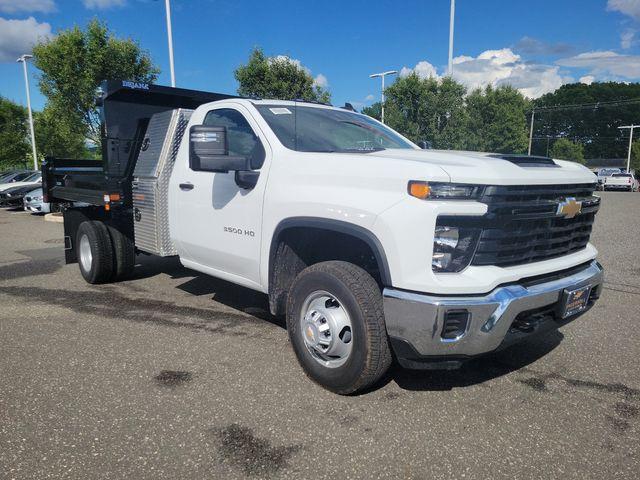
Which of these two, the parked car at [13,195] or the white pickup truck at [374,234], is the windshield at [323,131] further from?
the parked car at [13,195]

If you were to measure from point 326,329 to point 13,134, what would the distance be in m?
37.6

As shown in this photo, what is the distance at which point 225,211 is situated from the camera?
4.11m

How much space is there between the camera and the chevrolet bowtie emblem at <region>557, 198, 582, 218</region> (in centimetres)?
309

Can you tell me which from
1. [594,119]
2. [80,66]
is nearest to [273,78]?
[80,66]

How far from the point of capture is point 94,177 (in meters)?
5.93

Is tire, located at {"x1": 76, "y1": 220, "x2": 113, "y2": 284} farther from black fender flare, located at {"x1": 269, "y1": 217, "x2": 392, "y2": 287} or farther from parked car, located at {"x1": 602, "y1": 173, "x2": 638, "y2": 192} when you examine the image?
parked car, located at {"x1": 602, "y1": 173, "x2": 638, "y2": 192}

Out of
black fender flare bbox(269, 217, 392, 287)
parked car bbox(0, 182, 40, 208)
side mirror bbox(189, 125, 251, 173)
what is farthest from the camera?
parked car bbox(0, 182, 40, 208)

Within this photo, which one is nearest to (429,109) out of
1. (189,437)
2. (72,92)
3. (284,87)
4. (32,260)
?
(284,87)

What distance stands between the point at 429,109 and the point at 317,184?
1858 centimetres

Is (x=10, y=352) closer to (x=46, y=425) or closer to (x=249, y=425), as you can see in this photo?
(x=46, y=425)

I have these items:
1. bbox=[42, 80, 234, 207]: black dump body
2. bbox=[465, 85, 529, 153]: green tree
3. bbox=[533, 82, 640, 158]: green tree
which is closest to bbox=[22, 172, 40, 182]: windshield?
bbox=[42, 80, 234, 207]: black dump body

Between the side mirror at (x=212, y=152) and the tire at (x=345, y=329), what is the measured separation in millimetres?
987

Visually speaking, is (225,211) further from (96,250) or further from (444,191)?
(96,250)

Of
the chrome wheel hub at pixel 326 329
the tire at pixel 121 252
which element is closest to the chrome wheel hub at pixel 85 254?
the tire at pixel 121 252
